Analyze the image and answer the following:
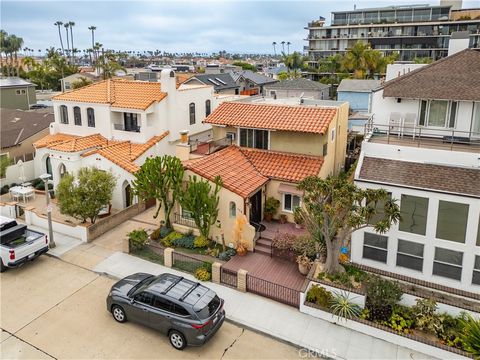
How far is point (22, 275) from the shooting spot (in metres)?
18.0

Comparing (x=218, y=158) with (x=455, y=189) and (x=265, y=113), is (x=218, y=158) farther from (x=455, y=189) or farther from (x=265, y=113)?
(x=455, y=189)

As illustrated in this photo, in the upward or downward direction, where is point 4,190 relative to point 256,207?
downward

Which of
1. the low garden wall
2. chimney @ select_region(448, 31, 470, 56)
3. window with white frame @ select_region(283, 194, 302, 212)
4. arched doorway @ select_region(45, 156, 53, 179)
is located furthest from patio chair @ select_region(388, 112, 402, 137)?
arched doorway @ select_region(45, 156, 53, 179)

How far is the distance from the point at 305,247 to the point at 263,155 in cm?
742

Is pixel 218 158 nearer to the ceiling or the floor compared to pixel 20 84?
nearer to the floor

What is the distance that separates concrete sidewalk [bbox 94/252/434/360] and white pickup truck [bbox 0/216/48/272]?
28.0 ft

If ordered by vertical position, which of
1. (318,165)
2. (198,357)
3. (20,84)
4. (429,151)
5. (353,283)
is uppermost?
(20,84)

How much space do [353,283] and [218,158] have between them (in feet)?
33.4

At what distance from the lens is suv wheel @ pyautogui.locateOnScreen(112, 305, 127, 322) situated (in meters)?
14.5

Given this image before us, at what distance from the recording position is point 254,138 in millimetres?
24141

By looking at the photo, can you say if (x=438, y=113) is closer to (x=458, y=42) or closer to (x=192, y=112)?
(x=458, y=42)

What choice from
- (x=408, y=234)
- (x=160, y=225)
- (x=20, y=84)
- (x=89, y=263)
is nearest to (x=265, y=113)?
(x=160, y=225)

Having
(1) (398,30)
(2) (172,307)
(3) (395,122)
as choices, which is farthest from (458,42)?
(1) (398,30)

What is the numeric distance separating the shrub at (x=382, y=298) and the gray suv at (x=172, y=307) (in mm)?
5566
